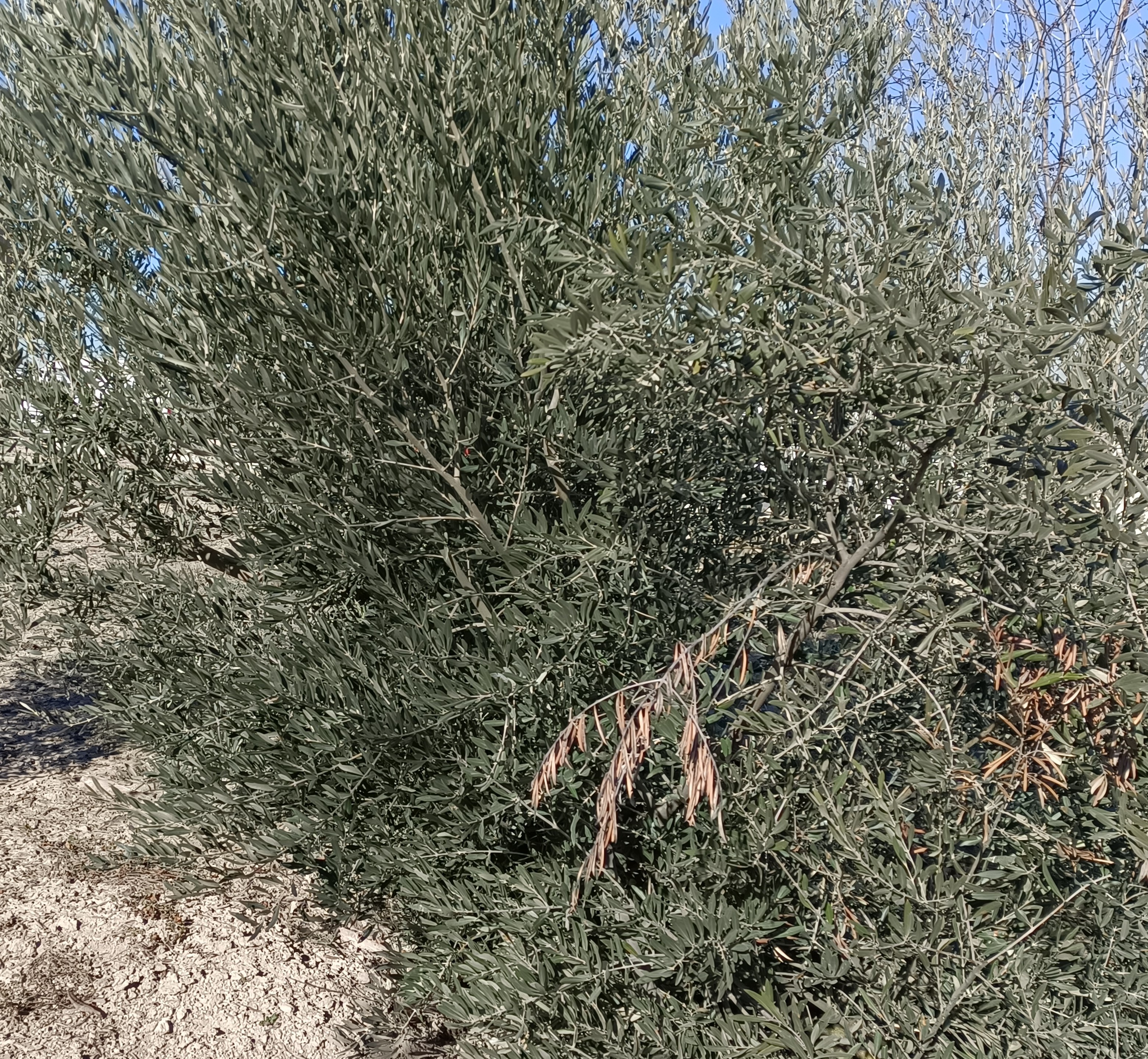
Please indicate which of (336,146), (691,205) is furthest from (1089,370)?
(336,146)

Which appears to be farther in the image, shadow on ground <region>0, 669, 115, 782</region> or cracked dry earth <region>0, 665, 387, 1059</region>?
shadow on ground <region>0, 669, 115, 782</region>

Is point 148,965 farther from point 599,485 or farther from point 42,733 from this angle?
point 42,733

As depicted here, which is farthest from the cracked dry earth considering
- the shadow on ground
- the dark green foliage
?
the shadow on ground

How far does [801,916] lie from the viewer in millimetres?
3881

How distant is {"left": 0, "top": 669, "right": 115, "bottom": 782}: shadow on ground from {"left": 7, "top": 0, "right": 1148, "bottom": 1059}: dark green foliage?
3999 millimetres

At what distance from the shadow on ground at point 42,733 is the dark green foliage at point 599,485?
4.00 m

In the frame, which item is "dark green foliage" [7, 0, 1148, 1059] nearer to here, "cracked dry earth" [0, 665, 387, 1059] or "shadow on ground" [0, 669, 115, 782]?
"cracked dry earth" [0, 665, 387, 1059]

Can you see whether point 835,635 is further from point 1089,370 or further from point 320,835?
point 320,835

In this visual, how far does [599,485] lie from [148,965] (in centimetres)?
376

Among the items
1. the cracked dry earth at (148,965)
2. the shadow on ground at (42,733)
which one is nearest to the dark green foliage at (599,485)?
the cracked dry earth at (148,965)

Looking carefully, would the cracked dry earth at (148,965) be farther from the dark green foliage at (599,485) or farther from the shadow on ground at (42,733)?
the shadow on ground at (42,733)

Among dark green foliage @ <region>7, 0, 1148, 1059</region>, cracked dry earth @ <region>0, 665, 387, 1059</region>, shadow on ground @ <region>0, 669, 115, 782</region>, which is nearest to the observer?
dark green foliage @ <region>7, 0, 1148, 1059</region>

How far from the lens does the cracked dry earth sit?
4906mm

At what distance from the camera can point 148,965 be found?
5.49 metres
